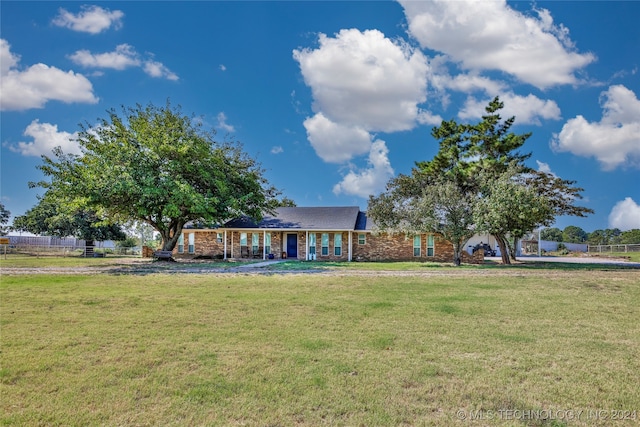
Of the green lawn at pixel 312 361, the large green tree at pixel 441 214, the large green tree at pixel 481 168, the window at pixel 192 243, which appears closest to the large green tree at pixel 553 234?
the large green tree at pixel 481 168

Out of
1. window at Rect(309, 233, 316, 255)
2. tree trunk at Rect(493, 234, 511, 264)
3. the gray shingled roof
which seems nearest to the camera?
tree trunk at Rect(493, 234, 511, 264)

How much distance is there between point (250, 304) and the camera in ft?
28.0

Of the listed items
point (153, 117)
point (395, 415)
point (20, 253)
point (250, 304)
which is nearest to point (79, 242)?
point (20, 253)

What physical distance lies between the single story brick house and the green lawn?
19.0m

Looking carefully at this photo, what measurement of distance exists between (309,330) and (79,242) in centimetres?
4048

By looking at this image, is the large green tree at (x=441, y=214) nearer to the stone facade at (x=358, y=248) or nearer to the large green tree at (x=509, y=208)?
the large green tree at (x=509, y=208)

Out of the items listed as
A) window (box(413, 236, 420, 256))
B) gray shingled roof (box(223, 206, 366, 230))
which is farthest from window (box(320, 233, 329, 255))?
window (box(413, 236, 420, 256))

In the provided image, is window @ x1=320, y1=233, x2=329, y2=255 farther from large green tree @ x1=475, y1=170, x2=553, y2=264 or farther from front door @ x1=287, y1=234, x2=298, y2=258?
large green tree @ x1=475, y1=170, x2=553, y2=264

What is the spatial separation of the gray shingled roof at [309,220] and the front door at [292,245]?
3.13ft

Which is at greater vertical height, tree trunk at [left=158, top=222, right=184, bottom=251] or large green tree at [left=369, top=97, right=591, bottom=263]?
large green tree at [left=369, top=97, right=591, bottom=263]

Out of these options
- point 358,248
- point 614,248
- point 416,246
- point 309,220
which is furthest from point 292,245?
point 614,248

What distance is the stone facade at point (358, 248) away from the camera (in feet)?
91.9

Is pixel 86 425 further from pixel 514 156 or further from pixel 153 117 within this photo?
pixel 514 156

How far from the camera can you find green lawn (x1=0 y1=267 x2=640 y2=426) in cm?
357
